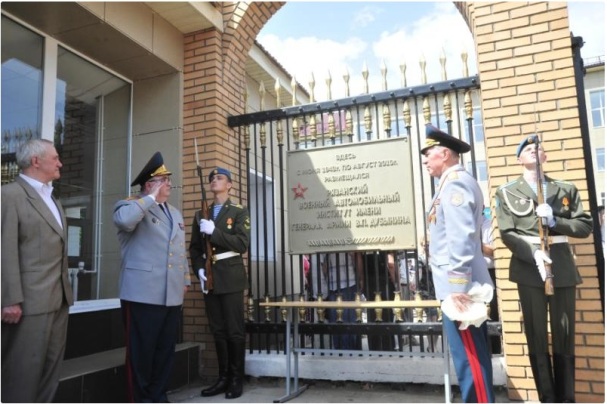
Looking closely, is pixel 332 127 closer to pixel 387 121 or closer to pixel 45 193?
pixel 387 121

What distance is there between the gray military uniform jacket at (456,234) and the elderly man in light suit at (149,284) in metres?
1.96

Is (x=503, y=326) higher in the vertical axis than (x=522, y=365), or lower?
higher

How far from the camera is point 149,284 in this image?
3.41 meters

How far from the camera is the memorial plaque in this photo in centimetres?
398

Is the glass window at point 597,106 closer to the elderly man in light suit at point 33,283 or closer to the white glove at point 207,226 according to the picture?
the white glove at point 207,226

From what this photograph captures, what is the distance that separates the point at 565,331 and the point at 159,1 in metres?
4.35

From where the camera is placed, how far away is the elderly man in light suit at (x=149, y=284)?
11.0 ft

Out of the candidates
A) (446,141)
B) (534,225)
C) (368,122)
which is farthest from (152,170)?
(534,225)

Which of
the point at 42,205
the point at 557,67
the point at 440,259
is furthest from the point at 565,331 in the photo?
the point at 42,205

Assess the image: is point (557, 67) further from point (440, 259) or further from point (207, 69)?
point (207, 69)

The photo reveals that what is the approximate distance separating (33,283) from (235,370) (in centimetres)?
180

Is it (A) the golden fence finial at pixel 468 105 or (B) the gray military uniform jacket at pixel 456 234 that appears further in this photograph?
(A) the golden fence finial at pixel 468 105

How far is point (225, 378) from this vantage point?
3.95 meters

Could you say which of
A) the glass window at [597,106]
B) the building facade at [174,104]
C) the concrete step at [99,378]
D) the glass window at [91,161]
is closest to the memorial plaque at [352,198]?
the building facade at [174,104]
